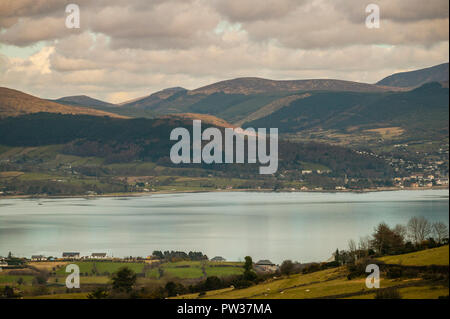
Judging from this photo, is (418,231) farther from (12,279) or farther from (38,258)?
(38,258)

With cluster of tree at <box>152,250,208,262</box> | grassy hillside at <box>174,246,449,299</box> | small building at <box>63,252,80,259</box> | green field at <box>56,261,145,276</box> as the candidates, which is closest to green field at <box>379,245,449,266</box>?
grassy hillside at <box>174,246,449,299</box>

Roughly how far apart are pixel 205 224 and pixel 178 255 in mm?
18149

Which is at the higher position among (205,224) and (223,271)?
(205,224)

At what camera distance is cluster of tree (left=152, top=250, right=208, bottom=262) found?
3434 cm

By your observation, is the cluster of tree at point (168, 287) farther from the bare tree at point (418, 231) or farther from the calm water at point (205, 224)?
the calm water at point (205, 224)

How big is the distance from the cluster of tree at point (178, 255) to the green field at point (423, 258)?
15.2 m

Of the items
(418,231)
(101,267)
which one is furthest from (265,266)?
(101,267)

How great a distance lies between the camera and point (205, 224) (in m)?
53.4

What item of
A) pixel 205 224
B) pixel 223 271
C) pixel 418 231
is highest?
pixel 418 231

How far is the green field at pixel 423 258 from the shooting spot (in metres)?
17.5

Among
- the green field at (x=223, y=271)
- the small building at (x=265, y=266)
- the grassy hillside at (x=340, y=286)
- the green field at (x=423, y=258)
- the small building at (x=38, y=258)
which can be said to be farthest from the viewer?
the small building at (x=38, y=258)

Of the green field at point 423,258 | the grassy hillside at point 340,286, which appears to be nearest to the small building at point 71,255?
the grassy hillside at point 340,286

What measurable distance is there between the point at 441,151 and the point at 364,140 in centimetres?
3911
